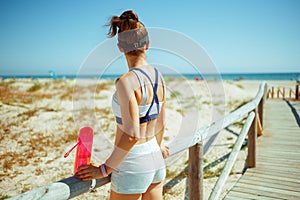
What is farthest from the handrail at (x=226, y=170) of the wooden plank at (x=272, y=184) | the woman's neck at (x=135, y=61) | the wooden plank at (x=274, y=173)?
the woman's neck at (x=135, y=61)

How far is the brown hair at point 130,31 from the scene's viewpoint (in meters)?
1.50

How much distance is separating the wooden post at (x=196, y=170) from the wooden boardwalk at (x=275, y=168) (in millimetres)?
864

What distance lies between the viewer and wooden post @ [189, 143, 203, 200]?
2.80 meters

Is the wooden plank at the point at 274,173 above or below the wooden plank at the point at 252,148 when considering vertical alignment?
below

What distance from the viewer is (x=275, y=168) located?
14.6ft

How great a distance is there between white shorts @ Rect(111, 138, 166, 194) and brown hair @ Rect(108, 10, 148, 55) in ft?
1.94

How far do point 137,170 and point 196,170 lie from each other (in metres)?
1.43

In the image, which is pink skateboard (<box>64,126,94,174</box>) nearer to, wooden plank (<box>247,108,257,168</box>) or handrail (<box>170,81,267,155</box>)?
handrail (<box>170,81,267,155</box>)

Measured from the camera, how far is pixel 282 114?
869 cm

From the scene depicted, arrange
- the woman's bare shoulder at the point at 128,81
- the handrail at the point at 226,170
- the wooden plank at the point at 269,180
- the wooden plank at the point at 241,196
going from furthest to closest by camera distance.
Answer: the wooden plank at the point at 269,180 < the wooden plank at the point at 241,196 < the handrail at the point at 226,170 < the woman's bare shoulder at the point at 128,81

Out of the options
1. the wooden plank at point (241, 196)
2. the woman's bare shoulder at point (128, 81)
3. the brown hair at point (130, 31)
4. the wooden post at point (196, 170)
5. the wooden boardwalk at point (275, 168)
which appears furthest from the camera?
the wooden boardwalk at point (275, 168)

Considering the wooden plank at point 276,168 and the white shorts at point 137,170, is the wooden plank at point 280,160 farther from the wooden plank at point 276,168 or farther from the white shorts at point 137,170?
the white shorts at point 137,170

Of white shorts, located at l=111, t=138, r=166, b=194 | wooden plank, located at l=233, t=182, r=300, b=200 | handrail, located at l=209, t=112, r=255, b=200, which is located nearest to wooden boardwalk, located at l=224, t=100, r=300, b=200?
wooden plank, located at l=233, t=182, r=300, b=200

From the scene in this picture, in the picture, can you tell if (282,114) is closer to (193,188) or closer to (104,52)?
(193,188)
